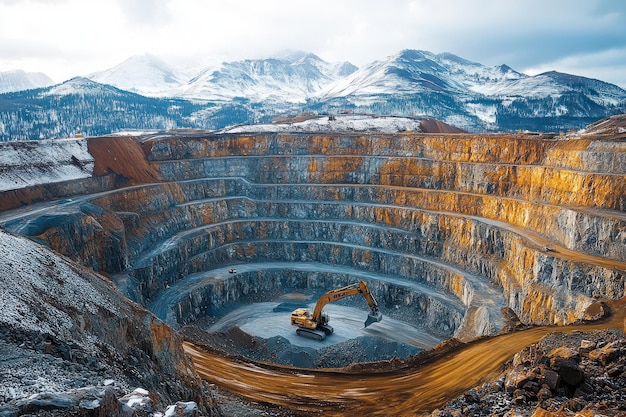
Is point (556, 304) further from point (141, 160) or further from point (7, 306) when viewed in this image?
point (141, 160)

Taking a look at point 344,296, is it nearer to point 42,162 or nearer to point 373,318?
point 373,318

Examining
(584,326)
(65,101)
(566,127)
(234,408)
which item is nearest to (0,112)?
(65,101)

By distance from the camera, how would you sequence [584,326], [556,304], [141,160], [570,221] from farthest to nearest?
[141,160] → [570,221] → [556,304] → [584,326]

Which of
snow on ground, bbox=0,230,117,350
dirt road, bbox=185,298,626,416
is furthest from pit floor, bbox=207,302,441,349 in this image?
snow on ground, bbox=0,230,117,350

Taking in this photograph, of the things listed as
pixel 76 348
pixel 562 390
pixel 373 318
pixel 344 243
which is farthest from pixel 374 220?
pixel 76 348

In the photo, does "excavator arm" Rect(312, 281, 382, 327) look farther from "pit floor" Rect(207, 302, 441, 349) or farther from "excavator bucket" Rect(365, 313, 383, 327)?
"pit floor" Rect(207, 302, 441, 349)

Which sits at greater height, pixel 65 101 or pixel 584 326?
pixel 65 101

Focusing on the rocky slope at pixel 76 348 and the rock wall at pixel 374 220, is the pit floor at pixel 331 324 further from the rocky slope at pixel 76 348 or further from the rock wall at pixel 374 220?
the rocky slope at pixel 76 348
